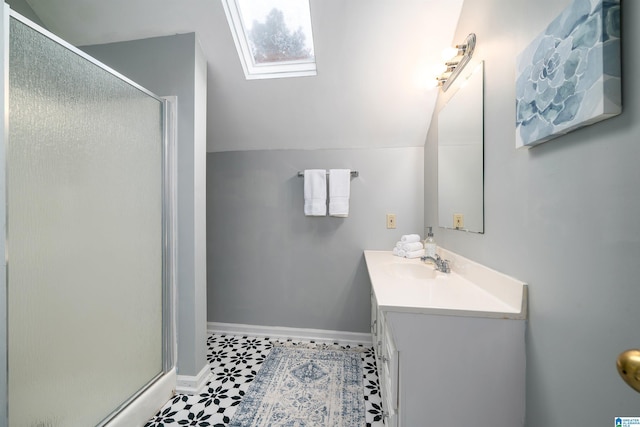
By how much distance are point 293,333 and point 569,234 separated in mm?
2115

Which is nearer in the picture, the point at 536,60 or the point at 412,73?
the point at 536,60

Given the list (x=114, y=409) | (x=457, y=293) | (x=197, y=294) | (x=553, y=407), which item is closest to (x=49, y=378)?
(x=114, y=409)

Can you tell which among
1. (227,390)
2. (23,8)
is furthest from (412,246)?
(23,8)

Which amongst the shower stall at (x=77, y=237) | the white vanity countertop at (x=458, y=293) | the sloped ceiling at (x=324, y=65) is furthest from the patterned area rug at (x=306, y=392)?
the sloped ceiling at (x=324, y=65)

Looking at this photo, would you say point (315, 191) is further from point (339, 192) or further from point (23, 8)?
point (23, 8)

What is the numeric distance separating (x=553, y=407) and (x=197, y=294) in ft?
5.72

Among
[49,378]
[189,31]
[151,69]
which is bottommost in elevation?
[49,378]

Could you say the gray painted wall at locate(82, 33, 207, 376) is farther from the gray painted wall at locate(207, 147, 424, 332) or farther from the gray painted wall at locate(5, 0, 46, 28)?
the gray painted wall at locate(207, 147, 424, 332)

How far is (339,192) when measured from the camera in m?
2.13

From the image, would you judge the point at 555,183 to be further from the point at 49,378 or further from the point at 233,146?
the point at 233,146

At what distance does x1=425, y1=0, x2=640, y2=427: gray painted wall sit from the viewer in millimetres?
571

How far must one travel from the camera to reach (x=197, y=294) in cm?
161

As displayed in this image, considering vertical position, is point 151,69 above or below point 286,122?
above

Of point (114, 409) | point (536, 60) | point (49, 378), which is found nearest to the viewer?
point (536, 60)
